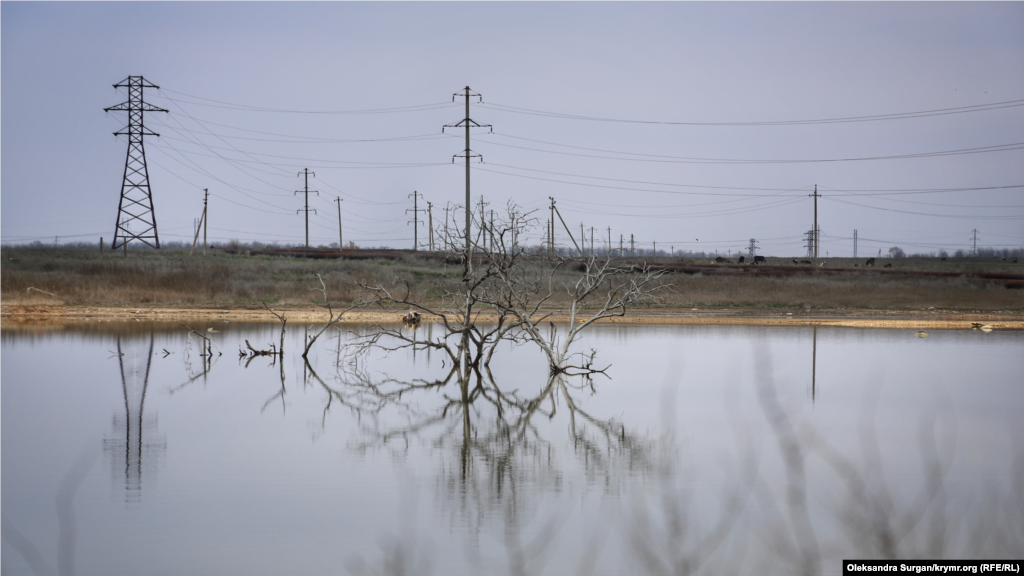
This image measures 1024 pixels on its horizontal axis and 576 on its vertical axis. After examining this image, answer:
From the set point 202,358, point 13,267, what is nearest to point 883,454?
point 202,358

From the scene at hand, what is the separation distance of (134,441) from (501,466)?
5430 millimetres

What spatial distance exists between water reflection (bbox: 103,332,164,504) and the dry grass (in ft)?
60.4

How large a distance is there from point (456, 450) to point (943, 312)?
32692 millimetres

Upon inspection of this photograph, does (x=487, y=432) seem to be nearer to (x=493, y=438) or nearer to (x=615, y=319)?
(x=493, y=438)

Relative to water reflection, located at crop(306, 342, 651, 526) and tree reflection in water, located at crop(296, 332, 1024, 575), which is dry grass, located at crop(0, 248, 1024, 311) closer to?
water reflection, located at crop(306, 342, 651, 526)

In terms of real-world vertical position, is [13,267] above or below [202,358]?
above

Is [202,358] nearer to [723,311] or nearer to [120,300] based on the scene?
[120,300]

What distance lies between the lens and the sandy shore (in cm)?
3238

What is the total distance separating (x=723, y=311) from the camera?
36.9m

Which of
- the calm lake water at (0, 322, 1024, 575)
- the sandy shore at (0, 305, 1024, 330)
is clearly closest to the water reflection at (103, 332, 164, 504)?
the calm lake water at (0, 322, 1024, 575)

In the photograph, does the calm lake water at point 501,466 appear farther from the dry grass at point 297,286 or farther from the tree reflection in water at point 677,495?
the dry grass at point 297,286

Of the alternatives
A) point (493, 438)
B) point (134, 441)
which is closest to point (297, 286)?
point (134, 441)

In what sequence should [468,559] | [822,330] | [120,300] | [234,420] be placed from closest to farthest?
[468,559] → [234,420] → [822,330] → [120,300]

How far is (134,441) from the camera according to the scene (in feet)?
39.7
